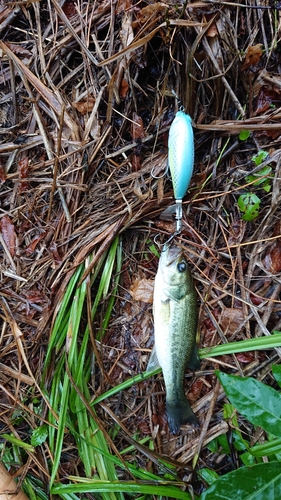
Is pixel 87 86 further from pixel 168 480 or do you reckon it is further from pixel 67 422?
pixel 168 480

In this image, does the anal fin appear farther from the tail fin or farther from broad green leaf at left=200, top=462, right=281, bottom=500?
broad green leaf at left=200, top=462, right=281, bottom=500

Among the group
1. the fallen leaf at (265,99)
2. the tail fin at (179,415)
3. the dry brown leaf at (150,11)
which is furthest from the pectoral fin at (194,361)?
the dry brown leaf at (150,11)

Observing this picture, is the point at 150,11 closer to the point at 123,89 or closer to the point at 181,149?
the point at 123,89

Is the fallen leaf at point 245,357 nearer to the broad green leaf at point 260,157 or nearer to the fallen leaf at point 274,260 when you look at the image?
the fallen leaf at point 274,260

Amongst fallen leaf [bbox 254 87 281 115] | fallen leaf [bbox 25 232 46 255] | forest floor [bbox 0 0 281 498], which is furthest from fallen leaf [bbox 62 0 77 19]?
fallen leaf [bbox 25 232 46 255]

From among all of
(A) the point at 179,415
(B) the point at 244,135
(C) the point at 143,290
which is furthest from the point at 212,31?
(A) the point at 179,415

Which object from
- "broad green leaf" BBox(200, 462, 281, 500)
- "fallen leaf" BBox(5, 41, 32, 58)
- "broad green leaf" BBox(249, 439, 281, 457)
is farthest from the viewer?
"fallen leaf" BBox(5, 41, 32, 58)

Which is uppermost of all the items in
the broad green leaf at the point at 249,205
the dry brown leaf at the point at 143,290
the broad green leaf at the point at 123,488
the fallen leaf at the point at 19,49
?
the fallen leaf at the point at 19,49
